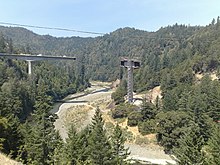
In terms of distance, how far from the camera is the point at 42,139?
101 ft

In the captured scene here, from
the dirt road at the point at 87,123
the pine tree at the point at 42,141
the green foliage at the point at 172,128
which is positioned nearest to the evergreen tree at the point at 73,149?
the pine tree at the point at 42,141

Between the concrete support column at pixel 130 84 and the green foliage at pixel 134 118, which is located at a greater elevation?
the concrete support column at pixel 130 84

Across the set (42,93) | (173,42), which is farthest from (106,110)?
(173,42)

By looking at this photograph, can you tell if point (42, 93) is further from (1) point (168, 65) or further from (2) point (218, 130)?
(1) point (168, 65)

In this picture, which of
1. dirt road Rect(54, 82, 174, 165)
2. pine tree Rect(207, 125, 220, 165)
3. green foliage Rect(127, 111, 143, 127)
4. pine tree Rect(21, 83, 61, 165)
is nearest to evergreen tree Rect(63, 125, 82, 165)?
pine tree Rect(21, 83, 61, 165)

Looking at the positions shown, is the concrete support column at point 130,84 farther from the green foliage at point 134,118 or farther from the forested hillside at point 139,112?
the green foliage at point 134,118

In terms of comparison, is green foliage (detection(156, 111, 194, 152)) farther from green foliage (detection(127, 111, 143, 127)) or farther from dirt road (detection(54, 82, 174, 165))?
green foliage (detection(127, 111, 143, 127))

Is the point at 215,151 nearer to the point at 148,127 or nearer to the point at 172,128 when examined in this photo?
the point at 172,128

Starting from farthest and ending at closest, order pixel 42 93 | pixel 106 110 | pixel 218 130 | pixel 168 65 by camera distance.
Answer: pixel 168 65, pixel 106 110, pixel 42 93, pixel 218 130

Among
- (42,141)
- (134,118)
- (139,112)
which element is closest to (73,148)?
(42,141)

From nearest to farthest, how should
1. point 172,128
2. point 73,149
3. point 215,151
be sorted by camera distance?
point 73,149, point 215,151, point 172,128

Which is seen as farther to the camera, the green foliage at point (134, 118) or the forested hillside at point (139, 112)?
the green foliage at point (134, 118)

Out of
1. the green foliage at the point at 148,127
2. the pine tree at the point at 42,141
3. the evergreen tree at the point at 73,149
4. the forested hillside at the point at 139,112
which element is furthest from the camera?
the green foliage at the point at 148,127

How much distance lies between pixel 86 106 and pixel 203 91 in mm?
34370
